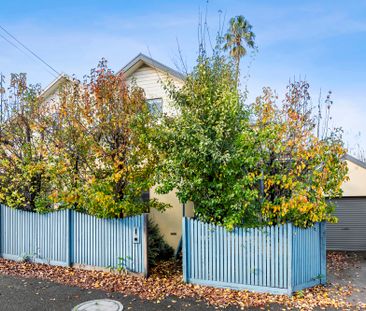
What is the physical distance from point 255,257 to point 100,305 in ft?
11.5

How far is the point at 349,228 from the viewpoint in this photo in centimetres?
1409

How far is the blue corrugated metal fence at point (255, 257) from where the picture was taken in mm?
6934

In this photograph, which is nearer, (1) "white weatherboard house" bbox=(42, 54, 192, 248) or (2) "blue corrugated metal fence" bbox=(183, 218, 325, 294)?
(2) "blue corrugated metal fence" bbox=(183, 218, 325, 294)

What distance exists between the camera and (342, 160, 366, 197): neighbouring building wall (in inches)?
543

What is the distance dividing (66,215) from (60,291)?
8.53ft

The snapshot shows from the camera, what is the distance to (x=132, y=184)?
8.52m

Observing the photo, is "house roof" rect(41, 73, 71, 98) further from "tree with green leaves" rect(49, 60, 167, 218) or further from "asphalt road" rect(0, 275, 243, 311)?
"asphalt road" rect(0, 275, 243, 311)

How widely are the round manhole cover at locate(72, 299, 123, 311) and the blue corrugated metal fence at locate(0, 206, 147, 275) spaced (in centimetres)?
167

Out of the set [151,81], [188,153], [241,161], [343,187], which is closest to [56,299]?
[188,153]

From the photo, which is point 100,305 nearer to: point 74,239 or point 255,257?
point 74,239

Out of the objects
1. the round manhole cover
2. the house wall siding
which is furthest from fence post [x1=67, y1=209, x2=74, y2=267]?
the house wall siding

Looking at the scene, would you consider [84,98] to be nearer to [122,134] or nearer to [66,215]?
[122,134]

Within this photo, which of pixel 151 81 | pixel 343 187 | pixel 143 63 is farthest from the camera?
pixel 343 187

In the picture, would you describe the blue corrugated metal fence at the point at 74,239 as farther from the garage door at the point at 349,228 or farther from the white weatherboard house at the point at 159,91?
the garage door at the point at 349,228
